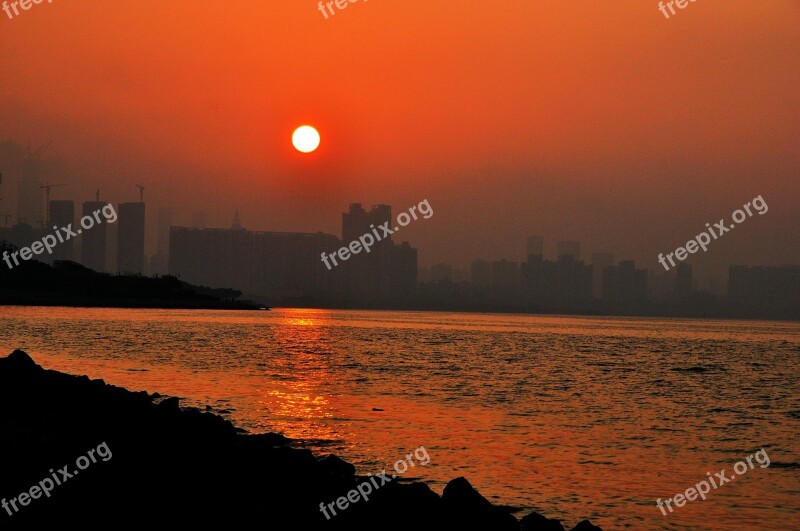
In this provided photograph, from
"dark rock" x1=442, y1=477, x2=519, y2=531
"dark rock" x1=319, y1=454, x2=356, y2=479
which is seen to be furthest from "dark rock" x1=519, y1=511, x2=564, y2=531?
"dark rock" x1=319, y1=454, x2=356, y2=479

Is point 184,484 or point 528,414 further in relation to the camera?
point 528,414

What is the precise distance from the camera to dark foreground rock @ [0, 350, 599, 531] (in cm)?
→ 1376

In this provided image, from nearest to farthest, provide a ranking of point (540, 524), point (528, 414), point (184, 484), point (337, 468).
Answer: point (540, 524) < point (184, 484) < point (337, 468) < point (528, 414)

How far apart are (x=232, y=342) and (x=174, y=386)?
3586 centimetres

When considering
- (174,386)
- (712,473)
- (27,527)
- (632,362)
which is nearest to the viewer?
(27,527)

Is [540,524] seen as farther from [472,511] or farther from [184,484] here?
[184,484]

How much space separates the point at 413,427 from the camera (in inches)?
1054

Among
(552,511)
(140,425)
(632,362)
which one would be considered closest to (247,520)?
(552,511)

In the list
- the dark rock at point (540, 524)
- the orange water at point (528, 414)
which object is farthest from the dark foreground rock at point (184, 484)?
the orange water at point (528, 414)

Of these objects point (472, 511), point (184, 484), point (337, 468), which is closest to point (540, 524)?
point (472, 511)

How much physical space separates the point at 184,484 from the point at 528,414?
17651mm

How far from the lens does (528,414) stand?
31.4 metres

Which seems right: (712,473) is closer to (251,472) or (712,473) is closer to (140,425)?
(251,472)

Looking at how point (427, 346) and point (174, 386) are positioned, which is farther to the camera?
point (427, 346)
